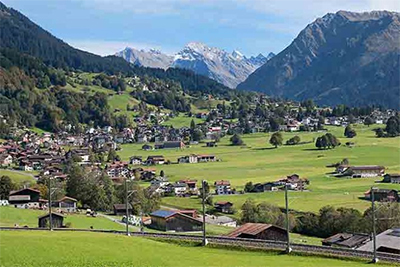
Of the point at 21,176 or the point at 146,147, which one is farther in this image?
the point at 146,147

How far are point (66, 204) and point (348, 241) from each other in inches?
1299

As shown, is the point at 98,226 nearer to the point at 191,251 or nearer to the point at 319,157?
the point at 191,251

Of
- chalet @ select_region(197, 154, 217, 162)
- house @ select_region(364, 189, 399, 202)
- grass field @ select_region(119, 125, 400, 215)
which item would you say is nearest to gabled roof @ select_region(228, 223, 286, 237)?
grass field @ select_region(119, 125, 400, 215)

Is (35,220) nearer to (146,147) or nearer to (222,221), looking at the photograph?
(222,221)

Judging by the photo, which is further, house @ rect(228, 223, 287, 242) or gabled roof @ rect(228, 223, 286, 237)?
gabled roof @ rect(228, 223, 286, 237)

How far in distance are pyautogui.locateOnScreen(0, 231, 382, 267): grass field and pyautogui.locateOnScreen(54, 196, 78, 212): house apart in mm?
34801

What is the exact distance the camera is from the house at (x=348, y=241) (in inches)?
1931

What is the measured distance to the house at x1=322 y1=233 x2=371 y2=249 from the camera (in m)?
49.0

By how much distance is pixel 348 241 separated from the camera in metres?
50.8

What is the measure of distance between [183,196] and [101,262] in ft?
224

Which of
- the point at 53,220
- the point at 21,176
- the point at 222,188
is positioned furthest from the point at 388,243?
the point at 21,176

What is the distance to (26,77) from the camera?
198 metres

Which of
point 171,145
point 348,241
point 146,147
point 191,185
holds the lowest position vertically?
point 191,185

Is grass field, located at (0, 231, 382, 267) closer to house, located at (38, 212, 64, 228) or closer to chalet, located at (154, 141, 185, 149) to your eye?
house, located at (38, 212, 64, 228)
